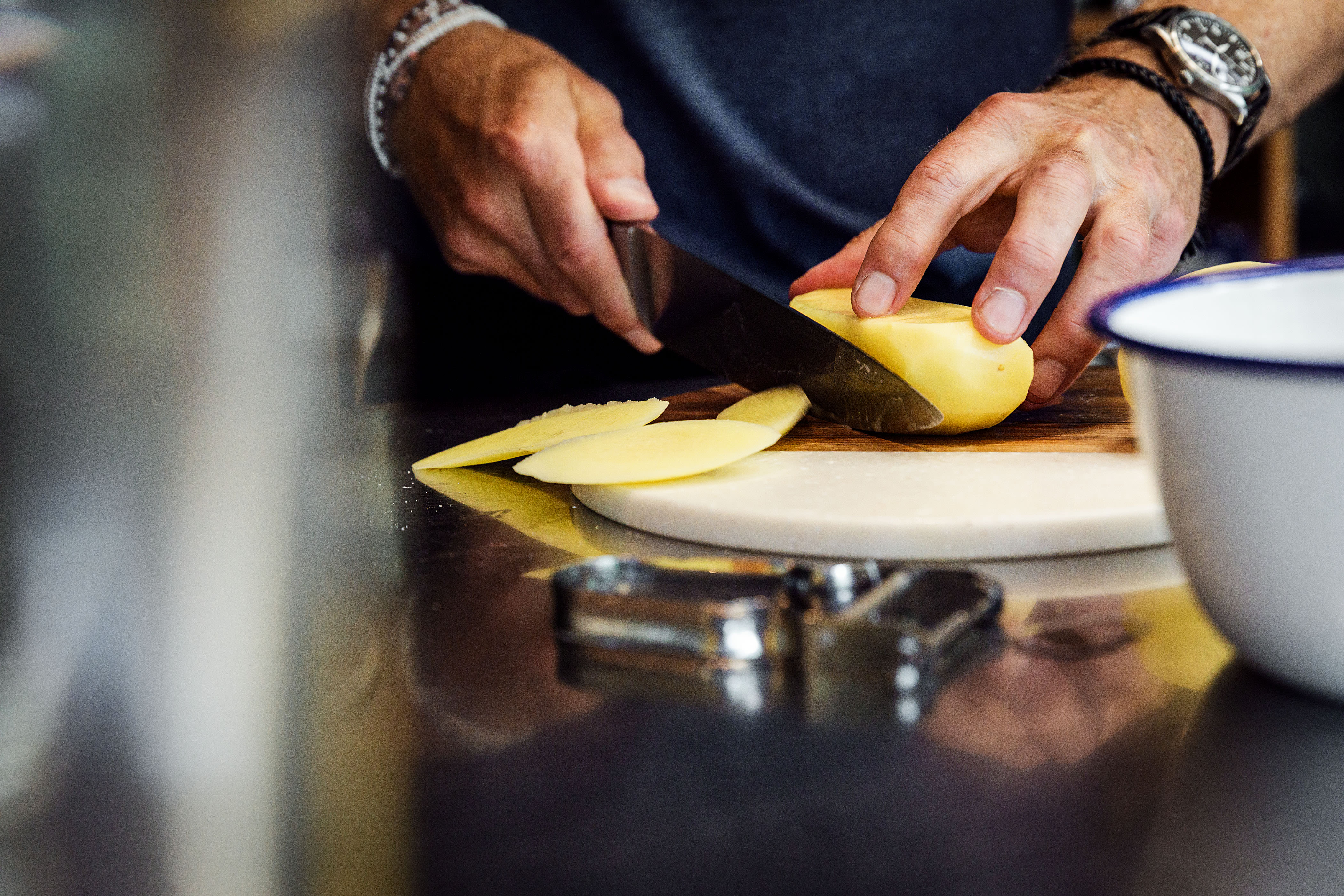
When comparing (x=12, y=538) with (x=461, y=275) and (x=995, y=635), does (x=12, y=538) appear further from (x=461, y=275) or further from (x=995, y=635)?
(x=461, y=275)

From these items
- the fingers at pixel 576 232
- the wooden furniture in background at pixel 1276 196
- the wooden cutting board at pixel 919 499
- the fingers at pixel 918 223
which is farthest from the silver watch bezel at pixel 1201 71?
the wooden furniture in background at pixel 1276 196

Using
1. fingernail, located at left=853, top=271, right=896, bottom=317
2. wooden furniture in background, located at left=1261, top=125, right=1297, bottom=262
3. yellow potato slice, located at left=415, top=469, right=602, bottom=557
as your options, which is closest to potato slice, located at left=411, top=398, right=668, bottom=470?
yellow potato slice, located at left=415, top=469, right=602, bottom=557

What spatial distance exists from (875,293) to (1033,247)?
11 cm

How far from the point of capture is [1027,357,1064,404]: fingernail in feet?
2.58

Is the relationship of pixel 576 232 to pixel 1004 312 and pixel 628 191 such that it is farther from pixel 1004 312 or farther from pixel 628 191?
pixel 1004 312

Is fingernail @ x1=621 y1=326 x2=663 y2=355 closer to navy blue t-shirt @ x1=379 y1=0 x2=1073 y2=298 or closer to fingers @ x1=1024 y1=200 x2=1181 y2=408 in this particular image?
navy blue t-shirt @ x1=379 y1=0 x2=1073 y2=298

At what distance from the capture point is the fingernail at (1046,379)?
787 mm

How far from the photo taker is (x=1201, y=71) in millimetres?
981

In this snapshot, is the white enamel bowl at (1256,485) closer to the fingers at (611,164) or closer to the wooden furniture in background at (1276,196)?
the fingers at (611,164)

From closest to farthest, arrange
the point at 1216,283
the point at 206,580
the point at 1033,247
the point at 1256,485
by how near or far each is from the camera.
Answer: the point at 1256,485, the point at 1216,283, the point at 206,580, the point at 1033,247

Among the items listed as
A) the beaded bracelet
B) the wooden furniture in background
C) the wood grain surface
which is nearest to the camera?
the wood grain surface

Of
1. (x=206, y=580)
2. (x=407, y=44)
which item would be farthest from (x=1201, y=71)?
(x=206, y=580)

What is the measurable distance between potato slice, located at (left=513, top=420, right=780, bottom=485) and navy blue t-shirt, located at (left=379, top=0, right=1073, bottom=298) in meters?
0.64

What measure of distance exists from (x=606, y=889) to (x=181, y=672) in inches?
9.0
